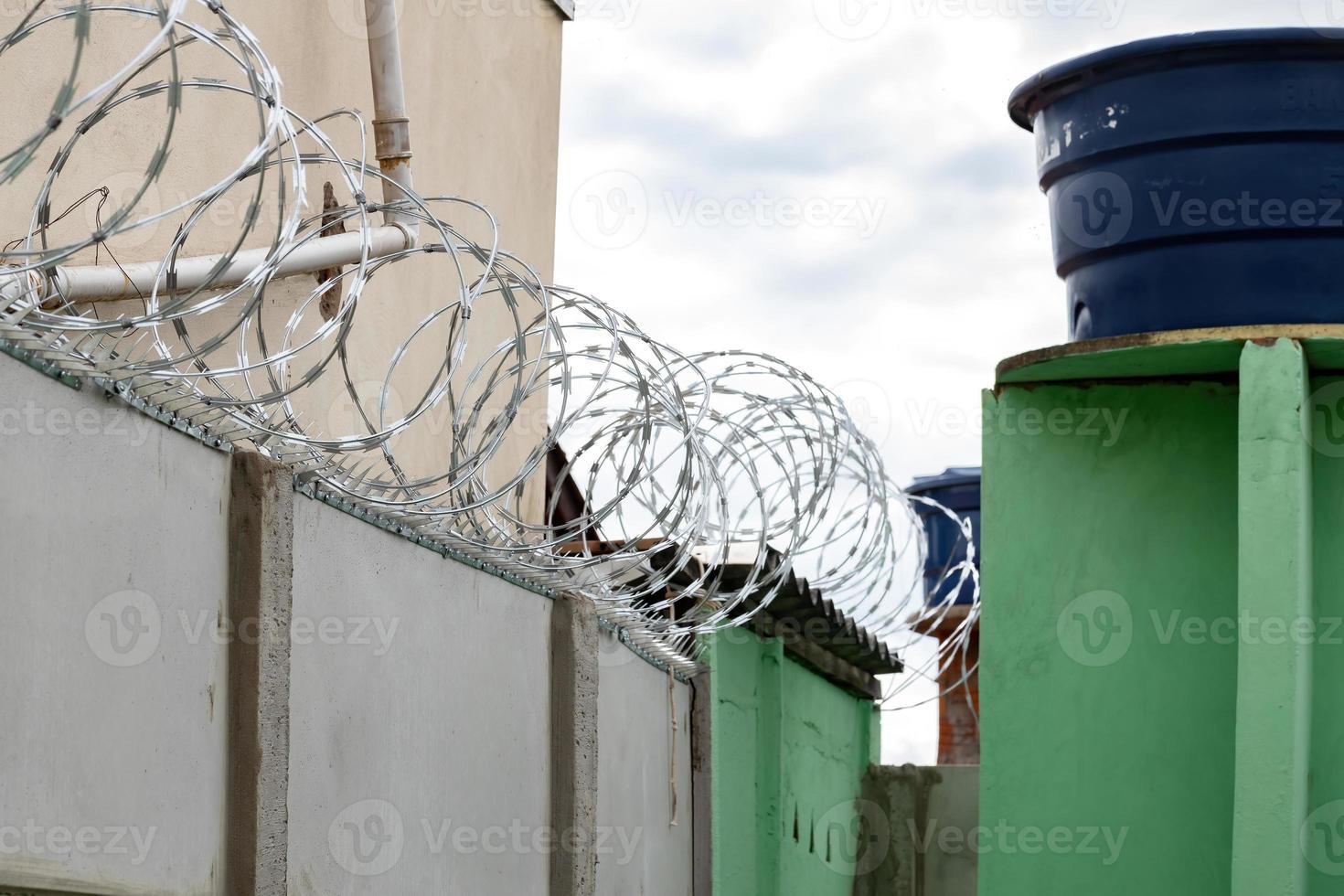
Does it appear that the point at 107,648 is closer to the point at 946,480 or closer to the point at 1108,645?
the point at 1108,645

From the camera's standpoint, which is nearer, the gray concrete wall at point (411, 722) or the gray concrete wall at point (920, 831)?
the gray concrete wall at point (411, 722)

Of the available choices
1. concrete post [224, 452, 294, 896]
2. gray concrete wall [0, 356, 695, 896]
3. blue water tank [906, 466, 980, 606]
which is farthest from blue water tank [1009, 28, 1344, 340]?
blue water tank [906, 466, 980, 606]

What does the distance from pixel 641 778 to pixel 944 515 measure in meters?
8.85

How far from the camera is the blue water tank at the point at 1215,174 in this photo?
5.43 metres

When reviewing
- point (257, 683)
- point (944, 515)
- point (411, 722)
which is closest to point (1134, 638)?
point (411, 722)

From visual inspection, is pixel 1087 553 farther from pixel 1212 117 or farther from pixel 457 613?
pixel 457 613

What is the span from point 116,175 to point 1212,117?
3.39 meters

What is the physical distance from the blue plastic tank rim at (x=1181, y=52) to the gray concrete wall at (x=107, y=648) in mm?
3515

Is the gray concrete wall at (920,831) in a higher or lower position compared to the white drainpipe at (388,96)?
lower

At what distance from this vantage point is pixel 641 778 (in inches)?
245

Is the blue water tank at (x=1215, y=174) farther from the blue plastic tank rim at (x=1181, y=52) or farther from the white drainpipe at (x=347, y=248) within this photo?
the white drainpipe at (x=347, y=248)

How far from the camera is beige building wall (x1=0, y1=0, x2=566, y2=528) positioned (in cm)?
445

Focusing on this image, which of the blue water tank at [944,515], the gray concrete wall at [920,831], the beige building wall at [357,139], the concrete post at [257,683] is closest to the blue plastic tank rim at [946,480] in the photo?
the blue water tank at [944,515]

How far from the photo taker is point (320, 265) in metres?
4.89
